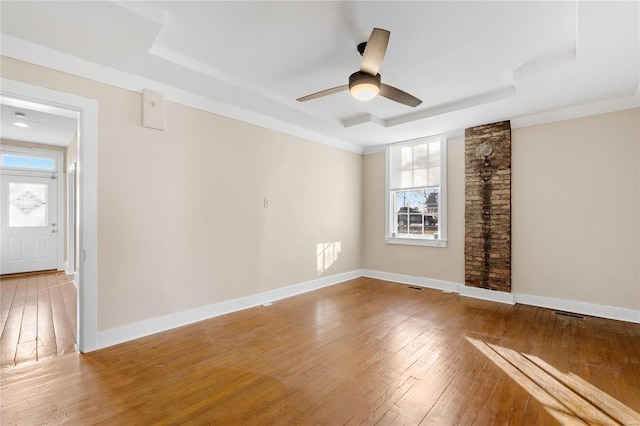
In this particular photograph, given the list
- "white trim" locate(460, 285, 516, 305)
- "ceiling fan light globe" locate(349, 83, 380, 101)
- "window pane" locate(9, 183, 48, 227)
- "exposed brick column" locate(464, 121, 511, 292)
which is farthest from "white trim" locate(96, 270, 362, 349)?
"window pane" locate(9, 183, 48, 227)

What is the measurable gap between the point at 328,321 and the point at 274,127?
3001 mm

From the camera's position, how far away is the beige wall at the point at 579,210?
147 inches

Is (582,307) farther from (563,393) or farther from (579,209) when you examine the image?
(563,393)

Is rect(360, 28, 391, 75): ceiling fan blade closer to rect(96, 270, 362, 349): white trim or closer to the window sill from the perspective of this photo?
rect(96, 270, 362, 349): white trim

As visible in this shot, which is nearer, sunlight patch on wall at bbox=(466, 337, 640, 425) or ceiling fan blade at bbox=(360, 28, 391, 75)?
sunlight patch on wall at bbox=(466, 337, 640, 425)

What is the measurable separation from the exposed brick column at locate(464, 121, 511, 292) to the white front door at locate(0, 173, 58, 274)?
28.3 feet

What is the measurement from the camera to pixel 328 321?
369 centimetres

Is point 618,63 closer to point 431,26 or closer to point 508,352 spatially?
point 431,26

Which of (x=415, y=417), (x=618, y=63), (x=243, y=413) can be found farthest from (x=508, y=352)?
(x=618, y=63)

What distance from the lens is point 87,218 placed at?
2.88m

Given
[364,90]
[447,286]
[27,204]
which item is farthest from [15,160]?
[447,286]

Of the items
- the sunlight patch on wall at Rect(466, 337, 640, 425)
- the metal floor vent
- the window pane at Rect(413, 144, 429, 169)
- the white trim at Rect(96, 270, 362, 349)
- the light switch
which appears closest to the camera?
the sunlight patch on wall at Rect(466, 337, 640, 425)

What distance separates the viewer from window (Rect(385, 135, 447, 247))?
5324 mm

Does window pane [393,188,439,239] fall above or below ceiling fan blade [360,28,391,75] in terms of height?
below
